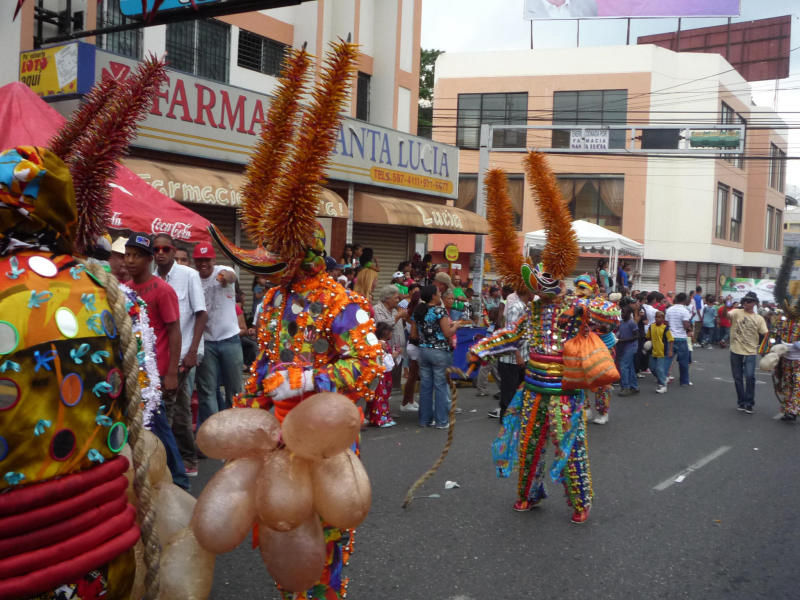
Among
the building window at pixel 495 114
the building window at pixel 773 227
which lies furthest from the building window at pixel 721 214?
the building window at pixel 495 114

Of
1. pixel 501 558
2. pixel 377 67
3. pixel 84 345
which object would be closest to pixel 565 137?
pixel 377 67

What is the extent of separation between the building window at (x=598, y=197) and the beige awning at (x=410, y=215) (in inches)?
663

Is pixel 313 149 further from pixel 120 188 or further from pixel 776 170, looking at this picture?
pixel 776 170

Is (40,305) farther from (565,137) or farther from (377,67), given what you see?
(565,137)

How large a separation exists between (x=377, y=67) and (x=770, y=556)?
1531 centimetres

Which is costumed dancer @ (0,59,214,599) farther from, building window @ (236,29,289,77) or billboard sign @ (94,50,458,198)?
building window @ (236,29,289,77)

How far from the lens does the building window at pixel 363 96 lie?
17.7 meters

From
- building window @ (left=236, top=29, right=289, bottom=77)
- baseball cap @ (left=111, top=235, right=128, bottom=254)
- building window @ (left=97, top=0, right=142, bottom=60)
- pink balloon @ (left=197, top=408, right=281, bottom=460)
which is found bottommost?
pink balloon @ (left=197, top=408, right=281, bottom=460)

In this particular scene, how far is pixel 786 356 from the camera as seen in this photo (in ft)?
34.7

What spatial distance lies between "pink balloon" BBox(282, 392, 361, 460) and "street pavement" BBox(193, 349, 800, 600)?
1.90m

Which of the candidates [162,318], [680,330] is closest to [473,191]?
[680,330]

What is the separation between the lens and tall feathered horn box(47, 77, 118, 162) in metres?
2.18

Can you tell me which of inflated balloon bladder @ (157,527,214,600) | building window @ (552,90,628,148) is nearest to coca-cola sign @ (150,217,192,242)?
inflated balloon bladder @ (157,527,214,600)

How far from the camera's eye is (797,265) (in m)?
10.3
